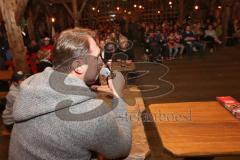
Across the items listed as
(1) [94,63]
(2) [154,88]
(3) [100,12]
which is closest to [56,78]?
(1) [94,63]

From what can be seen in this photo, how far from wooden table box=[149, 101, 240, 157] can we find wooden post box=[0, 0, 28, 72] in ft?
16.1

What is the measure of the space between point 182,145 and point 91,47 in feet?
4.01

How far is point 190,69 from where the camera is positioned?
9.45 meters

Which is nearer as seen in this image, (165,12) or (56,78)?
(56,78)

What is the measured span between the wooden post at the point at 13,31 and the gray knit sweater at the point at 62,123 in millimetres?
5860

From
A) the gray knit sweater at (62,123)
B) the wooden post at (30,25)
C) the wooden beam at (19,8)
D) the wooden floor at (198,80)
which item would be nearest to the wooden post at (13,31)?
the wooden beam at (19,8)

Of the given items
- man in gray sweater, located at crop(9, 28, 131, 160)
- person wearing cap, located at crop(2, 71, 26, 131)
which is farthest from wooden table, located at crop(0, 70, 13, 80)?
man in gray sweater, located at crop(9, 28, 131, 160)

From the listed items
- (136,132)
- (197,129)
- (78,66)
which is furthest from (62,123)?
(136,132)

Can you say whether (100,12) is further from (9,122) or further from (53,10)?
(9,122)

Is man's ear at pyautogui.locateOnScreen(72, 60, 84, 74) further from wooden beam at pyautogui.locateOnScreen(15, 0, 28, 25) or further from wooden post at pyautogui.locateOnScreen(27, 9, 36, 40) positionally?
wooden post at pyautogui.locateOnScreen(27, 9, 36, 40)

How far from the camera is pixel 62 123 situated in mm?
1187

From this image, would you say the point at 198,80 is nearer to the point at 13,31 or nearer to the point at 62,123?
the point at 13,31

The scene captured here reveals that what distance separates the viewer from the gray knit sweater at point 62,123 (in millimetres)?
1168

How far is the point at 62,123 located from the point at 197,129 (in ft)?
4.97
